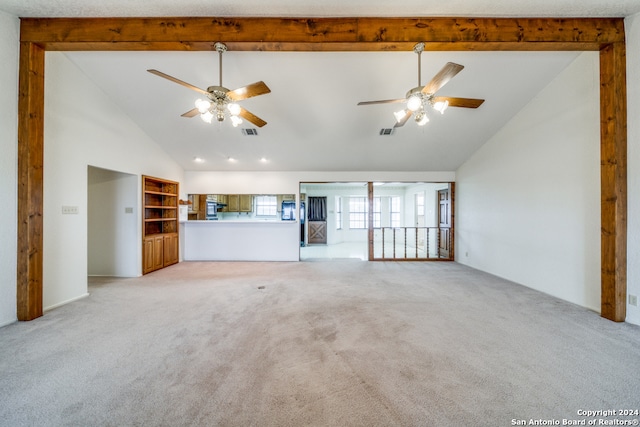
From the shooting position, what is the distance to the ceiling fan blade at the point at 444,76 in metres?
2.21

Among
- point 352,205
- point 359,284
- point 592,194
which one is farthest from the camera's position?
point 352,205

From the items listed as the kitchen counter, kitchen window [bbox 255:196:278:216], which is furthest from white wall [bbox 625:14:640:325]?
kitchen window [bbox 255:196:278:216]

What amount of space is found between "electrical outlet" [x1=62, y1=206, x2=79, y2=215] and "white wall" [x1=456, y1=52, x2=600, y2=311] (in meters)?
7.00

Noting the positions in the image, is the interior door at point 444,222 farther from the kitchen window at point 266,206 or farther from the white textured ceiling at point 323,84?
the kitchen window at point 266,206

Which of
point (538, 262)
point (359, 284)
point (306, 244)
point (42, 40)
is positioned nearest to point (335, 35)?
point (42, 40)

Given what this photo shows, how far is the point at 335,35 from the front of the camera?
2.76 metres

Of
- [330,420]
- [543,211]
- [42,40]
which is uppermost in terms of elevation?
[42,40]

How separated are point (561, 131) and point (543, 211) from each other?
1.19 m

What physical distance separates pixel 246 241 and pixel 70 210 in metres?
3.49

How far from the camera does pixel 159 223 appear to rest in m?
5.98

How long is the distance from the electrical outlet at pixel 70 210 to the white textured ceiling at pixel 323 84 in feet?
6.35

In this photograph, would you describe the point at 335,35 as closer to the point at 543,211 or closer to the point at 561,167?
the point at 561,167

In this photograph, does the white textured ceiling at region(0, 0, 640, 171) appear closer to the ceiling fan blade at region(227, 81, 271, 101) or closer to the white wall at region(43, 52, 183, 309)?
the white wall at region(43, 52, 183, 309)

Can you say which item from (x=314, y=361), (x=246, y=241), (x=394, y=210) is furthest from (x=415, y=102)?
(x=394, y=210)
